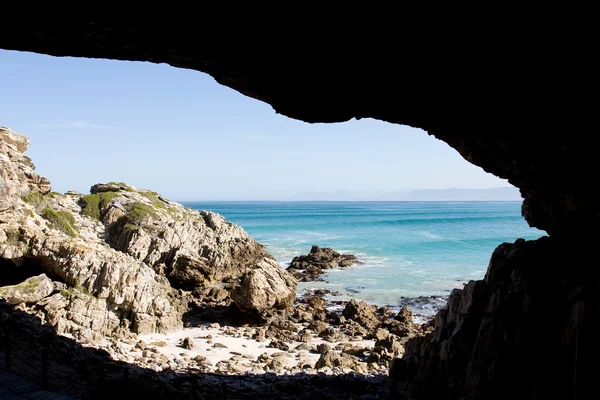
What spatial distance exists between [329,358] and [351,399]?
3821 mm

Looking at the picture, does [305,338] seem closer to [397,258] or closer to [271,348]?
[271,348]

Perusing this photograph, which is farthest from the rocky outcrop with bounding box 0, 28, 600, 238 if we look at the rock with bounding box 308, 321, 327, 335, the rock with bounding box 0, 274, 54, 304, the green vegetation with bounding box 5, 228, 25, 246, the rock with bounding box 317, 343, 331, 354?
the green vegetation with bounding box 5, 228, 25, 246

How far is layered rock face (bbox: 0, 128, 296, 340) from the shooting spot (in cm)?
1880

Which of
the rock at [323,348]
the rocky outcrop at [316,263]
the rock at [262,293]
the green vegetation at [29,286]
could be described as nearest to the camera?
the green vegetation at [29,286]

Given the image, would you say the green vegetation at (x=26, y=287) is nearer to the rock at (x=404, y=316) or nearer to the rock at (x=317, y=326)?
the rock at (x=317, y=326)

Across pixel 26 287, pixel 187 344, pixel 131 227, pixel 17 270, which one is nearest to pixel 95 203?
pixel 131 227

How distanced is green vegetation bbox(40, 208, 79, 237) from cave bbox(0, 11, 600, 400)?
72.2 ft

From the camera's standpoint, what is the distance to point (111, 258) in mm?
20609

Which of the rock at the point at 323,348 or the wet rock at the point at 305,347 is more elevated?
the rock at the point at 323,348

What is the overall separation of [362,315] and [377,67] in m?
18.7

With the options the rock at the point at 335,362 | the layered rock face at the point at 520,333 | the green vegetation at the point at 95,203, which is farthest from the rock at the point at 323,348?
the green vegetation at the point at 95,203

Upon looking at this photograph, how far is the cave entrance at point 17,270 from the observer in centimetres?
2048

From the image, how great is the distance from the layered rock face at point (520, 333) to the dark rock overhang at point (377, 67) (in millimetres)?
1935

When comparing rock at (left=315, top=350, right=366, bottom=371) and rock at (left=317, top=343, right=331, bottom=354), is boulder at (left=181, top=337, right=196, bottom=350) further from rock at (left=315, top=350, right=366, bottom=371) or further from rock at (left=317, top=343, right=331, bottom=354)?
rock at (left=315, top=350, right=366, bottom=371)
